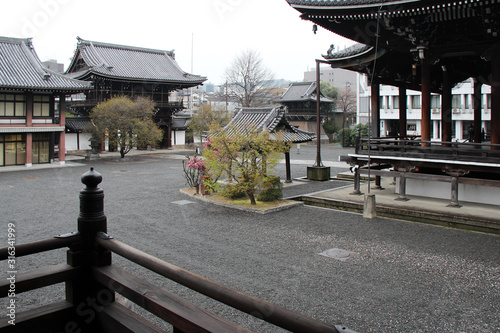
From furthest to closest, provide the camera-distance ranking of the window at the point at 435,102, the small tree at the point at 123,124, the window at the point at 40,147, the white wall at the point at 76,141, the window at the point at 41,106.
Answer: the window at the point at 435,102 < the white wall at the point at 76,141 < the small tree at the point at 123,124 < the window at the point at 40,147 < the window at the point at 41,106

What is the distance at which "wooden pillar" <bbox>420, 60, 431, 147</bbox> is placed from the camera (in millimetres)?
13953

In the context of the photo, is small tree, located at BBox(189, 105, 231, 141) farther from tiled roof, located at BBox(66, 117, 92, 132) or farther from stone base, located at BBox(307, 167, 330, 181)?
stone base, located at BBox(307, 167, 330, 181)

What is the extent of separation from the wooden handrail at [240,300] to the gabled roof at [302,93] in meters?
55.3

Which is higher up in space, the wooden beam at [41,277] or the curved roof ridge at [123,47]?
the curved roof ridge at [123,47]

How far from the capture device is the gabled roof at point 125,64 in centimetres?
3947

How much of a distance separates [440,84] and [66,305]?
20014 millimetres

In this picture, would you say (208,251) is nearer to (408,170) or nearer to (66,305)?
(66,305)

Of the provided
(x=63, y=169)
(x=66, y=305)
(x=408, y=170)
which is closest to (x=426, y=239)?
(x=408, y=170)

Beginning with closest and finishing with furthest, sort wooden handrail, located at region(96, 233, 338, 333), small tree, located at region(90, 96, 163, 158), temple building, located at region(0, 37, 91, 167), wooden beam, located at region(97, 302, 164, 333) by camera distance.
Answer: wooden handrail, located at region(96, 233, 338, 333)
wooden beam, located at region(97, 302, 164, 333)
temple building, located at region(0, 37, 91, 167)
small tree, located at region(90, 96, 163, 158)

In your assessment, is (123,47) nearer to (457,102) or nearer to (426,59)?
(426,59)

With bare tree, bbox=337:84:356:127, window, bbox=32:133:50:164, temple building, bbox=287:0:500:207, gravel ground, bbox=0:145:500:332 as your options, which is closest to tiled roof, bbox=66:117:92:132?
window, bbox=32:133:50:164

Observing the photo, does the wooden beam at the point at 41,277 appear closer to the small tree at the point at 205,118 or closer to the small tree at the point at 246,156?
the small tree at the point at 246,156

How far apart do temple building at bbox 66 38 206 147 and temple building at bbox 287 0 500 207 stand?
28.5m

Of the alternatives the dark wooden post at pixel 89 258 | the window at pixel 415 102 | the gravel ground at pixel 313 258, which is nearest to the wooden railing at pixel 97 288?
the dark wooden post at pixel 89 258
